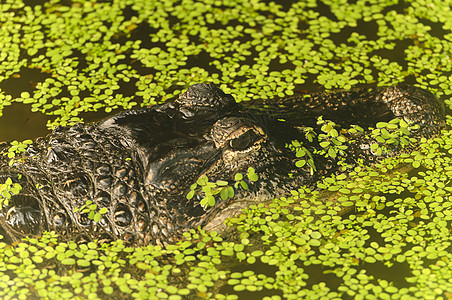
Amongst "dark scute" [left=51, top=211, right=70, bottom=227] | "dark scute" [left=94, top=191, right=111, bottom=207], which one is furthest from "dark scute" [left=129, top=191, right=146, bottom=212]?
"dark scute" [left=51, top=211, right=70, bottom=227]

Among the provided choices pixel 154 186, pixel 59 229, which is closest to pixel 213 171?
pixel 154 186

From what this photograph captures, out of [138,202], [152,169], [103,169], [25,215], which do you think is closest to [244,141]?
[152,169]

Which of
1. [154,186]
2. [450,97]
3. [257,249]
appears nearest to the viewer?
[154,186]

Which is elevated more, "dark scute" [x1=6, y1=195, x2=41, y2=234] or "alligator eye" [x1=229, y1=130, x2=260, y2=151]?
"alligator eye" [x1=229, y1=130, x2=260, y2=151]

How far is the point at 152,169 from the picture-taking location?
3311 millimetres

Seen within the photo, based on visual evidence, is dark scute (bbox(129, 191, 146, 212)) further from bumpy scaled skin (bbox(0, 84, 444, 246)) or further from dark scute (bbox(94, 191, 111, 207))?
dark scute (bbox(94, 191, 111, 207))

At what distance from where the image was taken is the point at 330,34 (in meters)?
5.27

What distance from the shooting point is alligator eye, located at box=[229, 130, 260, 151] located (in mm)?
3289

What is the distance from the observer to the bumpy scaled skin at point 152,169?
333 centimetres

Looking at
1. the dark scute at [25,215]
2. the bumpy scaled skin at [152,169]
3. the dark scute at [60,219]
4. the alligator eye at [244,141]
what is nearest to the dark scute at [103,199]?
the bumpy scaled skin at [152,169]

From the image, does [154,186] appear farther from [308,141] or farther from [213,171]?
[308,141]

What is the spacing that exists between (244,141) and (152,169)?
59 cm

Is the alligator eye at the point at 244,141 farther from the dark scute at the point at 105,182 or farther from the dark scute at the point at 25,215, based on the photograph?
the dark scute at the point at 25,215

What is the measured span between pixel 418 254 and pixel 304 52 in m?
2.29
